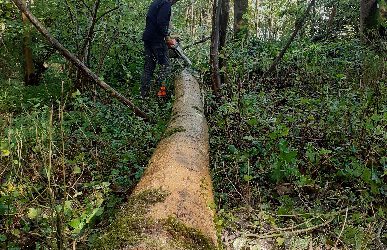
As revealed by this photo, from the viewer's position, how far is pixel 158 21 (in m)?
7.00

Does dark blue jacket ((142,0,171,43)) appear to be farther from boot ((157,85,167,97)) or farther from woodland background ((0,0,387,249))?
boot ((157,85,167,97))

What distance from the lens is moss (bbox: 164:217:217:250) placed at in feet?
6.98

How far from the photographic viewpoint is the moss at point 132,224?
2.04m

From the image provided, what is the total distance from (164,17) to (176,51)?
0.92 m

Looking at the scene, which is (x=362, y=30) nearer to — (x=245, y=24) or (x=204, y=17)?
(x=245, y=24)

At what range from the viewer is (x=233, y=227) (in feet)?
9.66

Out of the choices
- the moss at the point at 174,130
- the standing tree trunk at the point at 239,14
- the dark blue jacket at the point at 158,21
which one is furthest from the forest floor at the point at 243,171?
the standing tree trunk at the point at 239,14

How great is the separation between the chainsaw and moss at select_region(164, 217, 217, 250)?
5.64 metres

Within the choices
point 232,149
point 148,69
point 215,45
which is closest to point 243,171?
point 232,149

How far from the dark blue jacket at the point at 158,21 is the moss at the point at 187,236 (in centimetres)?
532

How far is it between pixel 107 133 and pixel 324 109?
2.80 m

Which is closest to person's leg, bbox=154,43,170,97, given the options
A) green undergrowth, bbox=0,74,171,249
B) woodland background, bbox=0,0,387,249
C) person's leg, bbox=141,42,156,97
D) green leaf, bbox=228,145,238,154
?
person's leg, bbox=141,42,156,97

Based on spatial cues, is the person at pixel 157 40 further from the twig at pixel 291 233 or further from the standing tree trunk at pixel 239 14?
the twig at pixel 291 233

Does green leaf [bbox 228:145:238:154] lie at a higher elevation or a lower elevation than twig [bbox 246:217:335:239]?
higher
